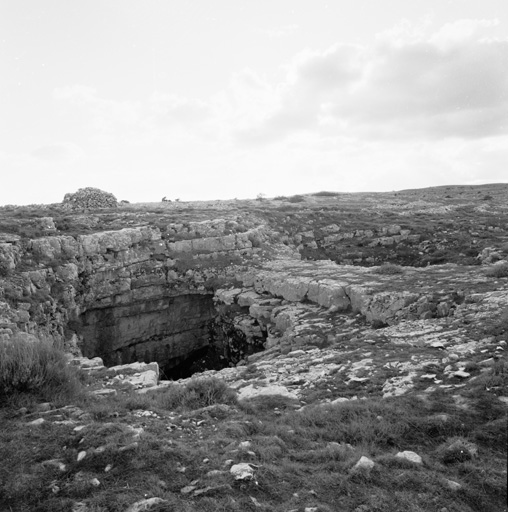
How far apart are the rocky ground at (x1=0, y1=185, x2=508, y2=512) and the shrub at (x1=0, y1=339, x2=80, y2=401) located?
0.40 metres

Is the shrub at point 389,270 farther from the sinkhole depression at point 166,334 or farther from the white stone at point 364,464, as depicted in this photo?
the white stone at point 364,464

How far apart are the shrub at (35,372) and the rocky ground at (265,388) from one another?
15.8 inches

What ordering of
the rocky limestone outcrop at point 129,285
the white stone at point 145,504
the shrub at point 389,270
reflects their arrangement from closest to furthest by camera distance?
1. the white stone at point 145,504
2. the shrub at point 389,270
3. the rocky limestone outcrop at point 129,285

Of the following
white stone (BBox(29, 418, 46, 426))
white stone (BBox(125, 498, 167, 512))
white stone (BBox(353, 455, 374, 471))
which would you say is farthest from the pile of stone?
white stone (BBox(353, 455, 374, 471))

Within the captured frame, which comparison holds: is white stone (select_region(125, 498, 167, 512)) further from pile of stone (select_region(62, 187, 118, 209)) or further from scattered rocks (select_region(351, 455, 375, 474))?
pile of stone (select_region(62, 187, 118, 209))

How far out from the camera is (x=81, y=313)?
53.3 ft

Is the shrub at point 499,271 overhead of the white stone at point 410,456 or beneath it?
overhead

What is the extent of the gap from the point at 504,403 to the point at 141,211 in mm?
20691

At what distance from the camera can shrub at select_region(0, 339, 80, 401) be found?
6.57m

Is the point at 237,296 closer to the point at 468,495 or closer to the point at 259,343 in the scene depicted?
the point at 259,343

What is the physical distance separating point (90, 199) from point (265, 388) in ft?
75.9

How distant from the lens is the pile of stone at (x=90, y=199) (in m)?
26.6

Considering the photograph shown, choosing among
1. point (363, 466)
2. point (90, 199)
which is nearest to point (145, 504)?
point (363, 466)

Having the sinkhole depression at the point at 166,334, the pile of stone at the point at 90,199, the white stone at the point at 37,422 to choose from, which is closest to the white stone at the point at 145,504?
the white stone at the point at 37,422
